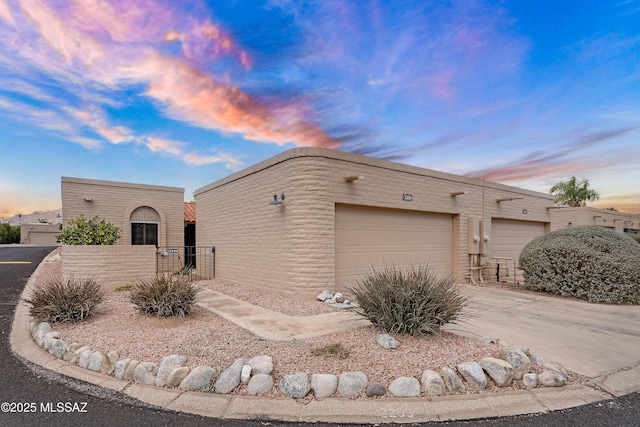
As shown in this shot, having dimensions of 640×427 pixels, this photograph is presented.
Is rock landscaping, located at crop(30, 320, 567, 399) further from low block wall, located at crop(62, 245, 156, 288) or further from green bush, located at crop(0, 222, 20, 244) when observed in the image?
green bush, located at crop(0, 222, 20, 244)

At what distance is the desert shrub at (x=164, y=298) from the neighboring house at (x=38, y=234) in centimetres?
4678

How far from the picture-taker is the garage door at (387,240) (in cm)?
837

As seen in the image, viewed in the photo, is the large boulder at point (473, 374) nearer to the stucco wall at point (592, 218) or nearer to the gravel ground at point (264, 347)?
the gravel ground at point (264, 347)

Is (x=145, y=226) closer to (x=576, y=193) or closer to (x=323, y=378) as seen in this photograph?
(x=323, y=378)

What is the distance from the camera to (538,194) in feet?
48.1

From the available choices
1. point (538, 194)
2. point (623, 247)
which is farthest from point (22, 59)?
point (538, 194)

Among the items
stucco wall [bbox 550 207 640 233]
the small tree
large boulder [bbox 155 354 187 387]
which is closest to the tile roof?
the small tree

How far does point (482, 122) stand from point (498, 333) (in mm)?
7999

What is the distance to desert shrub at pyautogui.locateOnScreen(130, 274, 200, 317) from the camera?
5.39m

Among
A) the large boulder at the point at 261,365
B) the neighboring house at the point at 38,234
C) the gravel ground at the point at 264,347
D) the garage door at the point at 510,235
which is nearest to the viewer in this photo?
the large boulder at the point at 261,365

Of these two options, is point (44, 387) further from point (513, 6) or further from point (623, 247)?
point (623, 247)

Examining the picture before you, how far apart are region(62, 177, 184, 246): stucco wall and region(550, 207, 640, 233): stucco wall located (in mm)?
17789

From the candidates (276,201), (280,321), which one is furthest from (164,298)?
(276,201)

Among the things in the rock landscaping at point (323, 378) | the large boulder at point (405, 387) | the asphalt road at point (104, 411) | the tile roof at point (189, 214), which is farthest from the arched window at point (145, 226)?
the large boulder at point (405, 387)
